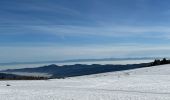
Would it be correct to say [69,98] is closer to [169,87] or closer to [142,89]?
[142,89]

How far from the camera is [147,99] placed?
68.9 feet

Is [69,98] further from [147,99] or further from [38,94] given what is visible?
[147,99]

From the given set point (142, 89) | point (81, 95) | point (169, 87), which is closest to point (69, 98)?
point (81, 95)

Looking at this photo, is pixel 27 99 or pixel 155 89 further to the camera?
pixel 155 89

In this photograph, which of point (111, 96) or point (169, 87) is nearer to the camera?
point (111, 96)

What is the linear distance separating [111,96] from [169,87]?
7347mm

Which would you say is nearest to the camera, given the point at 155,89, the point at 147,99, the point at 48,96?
the point at 147,99

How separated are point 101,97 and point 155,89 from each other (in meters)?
6.40

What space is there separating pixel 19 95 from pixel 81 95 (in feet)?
14.0

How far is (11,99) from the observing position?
21312 millimetres

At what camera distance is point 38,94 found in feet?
77.6

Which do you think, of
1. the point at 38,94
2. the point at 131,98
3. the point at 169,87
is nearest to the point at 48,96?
the point at 38,94

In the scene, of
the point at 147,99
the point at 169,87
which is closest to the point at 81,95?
the point at 147,99

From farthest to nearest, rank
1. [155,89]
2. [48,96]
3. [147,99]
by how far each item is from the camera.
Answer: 1. [155,89]
2. [48,96]
3. [147,99]
